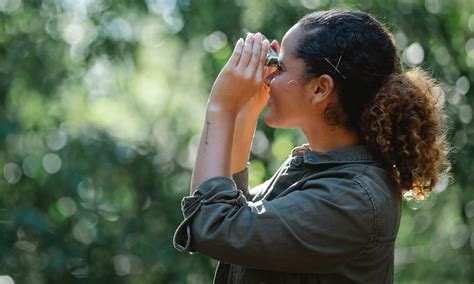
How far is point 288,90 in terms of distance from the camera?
162cm

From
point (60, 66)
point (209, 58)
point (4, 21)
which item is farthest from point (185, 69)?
point (4, 21)

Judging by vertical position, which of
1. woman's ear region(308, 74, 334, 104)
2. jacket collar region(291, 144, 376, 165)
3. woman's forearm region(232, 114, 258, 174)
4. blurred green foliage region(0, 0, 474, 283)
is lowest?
blurred green foliage region(0, 0, 474, 283)

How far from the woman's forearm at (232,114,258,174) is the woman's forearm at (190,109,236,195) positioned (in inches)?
10.4

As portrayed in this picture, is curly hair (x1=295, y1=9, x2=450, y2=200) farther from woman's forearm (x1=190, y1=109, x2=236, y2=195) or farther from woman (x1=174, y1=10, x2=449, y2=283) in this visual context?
woman's forearm (x1=190, y1=109, x2=236, y2=195)

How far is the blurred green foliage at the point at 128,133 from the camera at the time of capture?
164 inches

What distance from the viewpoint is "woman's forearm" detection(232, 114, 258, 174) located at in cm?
184

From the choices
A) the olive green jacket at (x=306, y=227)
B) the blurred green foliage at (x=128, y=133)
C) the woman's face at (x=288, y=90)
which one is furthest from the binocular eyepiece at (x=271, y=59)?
the blurred green foliage at (x=128, y=133)

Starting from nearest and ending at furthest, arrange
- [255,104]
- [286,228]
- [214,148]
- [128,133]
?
[286,228]
[214,148]
[255,104]
[128,133]

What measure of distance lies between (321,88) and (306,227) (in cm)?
31

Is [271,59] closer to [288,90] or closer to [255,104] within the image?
[288,90]

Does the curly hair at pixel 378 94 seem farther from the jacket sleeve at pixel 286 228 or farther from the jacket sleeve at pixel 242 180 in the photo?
the jacket sleeve at pixel 242 180

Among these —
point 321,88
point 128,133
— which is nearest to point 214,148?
point 321,88

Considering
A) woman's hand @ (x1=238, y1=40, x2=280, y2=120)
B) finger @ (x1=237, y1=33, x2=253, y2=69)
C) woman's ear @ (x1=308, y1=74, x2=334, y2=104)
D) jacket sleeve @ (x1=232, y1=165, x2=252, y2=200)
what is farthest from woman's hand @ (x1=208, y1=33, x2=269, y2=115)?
jacket sleeve @ (x1=232, y1=165, x2=252, y2=200)

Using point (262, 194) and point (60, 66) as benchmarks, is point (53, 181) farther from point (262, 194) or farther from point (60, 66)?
point (262, 194)
